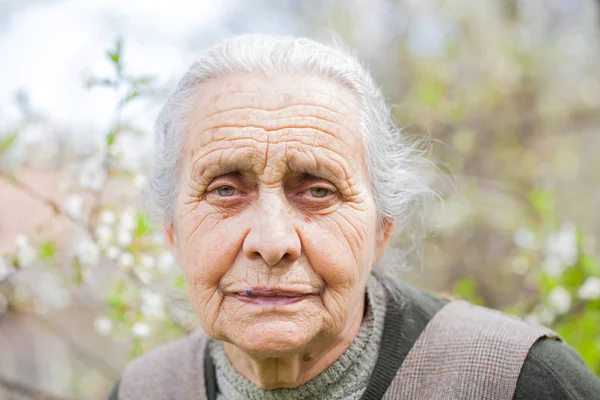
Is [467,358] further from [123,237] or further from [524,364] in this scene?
[123,237]

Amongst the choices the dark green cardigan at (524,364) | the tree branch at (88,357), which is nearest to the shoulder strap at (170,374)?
the dark green cardigan at (524,364)

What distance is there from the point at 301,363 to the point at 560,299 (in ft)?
4.58

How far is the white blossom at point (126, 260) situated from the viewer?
2630mm

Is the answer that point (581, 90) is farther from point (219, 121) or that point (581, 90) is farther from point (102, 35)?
point (219, 121)

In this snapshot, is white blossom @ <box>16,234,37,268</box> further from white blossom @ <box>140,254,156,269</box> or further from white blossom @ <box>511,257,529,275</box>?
white blossom @ <box>511,257,529,275</box>

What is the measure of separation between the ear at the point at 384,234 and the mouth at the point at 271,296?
1.36 ft

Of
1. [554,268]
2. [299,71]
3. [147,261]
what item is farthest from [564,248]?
[147,261]

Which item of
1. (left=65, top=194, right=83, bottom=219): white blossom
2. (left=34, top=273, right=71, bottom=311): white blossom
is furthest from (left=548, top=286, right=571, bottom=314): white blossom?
(left=34, top=273, right=71, bottom=311): white blossom

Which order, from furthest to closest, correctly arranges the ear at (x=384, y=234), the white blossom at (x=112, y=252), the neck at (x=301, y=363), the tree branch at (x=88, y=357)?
the tree branch at (x=88, y=357), the white blossom at (x=112, y=252), the ear at (x=384, y=234), the neck at (x=301, y=363)

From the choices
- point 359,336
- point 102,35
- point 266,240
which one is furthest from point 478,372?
point 102,35

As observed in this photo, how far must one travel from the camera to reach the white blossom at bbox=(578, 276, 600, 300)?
8.46 ft

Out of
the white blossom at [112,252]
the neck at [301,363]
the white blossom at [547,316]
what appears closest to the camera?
the neck at [301,363]

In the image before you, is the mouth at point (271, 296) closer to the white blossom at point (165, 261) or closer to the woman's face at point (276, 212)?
the woman's face at point (276, 212)

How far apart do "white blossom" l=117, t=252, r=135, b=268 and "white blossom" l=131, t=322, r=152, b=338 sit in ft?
0.88
